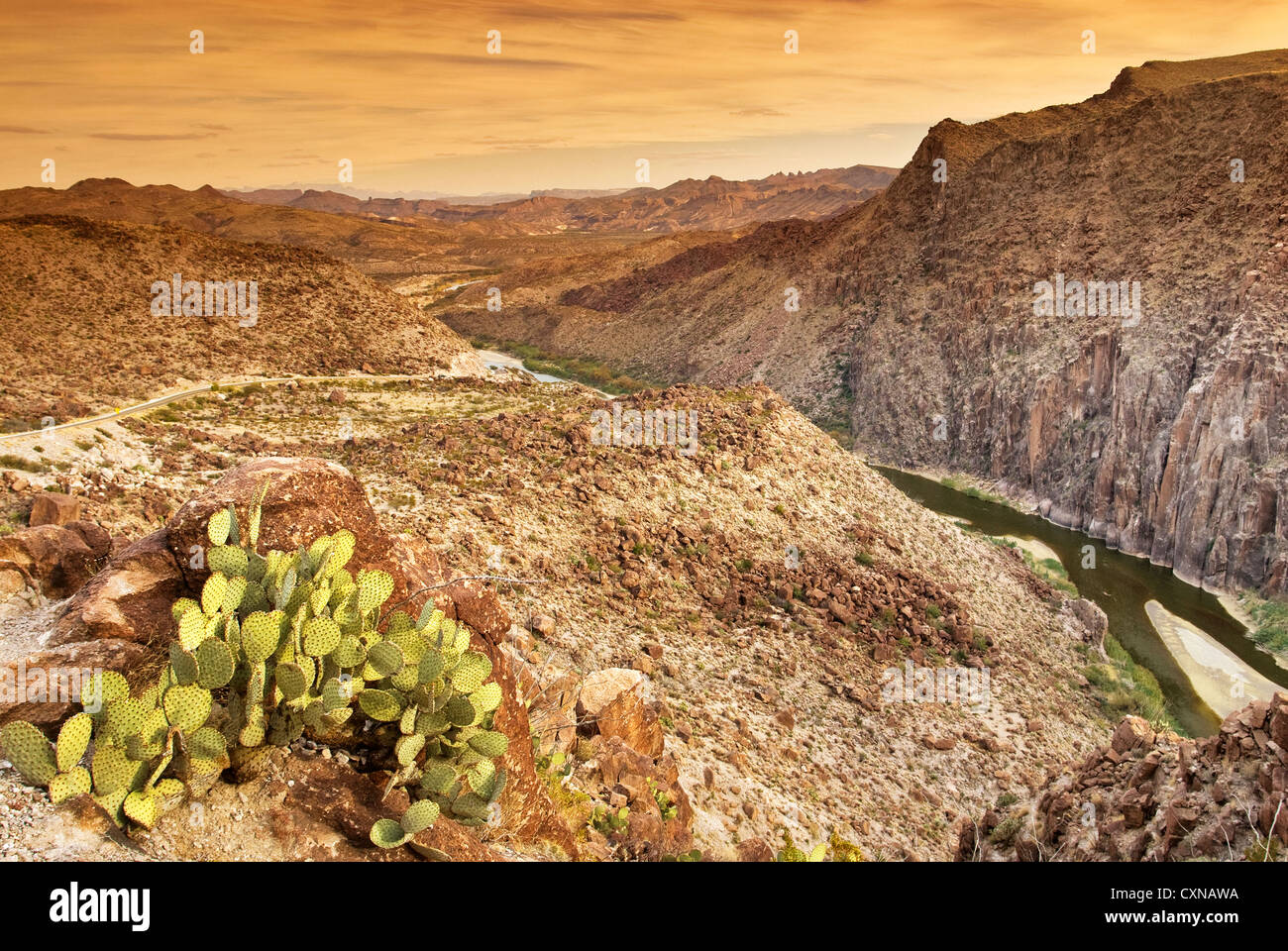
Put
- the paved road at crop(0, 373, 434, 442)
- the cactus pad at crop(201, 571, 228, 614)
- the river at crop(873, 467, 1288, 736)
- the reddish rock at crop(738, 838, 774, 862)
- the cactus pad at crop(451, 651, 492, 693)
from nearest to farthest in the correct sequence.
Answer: the cactus pad at crop(201, 571, 228, 614) < the cactus pad at crop(451, 651, 492, 693) < the reddish rock at crop(738, 838, 774, 862) < the paved road at crop(0, 373, 434, 442) < the river at crop(873, 467, 1288, 736)

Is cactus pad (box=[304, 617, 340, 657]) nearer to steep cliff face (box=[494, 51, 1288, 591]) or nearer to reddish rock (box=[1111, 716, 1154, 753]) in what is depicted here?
reddish rock (box=[1111, 716, 1154, 753])

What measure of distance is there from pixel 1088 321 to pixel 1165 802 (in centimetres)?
4776

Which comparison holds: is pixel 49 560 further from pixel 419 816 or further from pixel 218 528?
pixel 419 816

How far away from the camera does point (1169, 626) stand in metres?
33.7

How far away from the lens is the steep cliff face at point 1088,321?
3978 cm

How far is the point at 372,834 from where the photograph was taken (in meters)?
5.32

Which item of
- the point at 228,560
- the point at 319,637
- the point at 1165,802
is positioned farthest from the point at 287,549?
the point at 1165,802

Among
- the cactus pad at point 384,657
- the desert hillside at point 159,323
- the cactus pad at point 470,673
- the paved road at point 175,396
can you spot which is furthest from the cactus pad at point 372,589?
the desert hillside at point 159,323

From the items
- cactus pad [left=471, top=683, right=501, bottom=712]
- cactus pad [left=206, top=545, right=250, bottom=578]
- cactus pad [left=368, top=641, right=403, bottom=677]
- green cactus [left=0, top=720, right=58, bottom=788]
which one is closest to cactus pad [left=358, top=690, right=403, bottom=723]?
cactus pad [left=368, top=641, right=403, bottom=677]

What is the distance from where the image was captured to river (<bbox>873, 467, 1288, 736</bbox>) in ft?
92.0

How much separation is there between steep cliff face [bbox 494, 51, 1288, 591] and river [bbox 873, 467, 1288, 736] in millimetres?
1819

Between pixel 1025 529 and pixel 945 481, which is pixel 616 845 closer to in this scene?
pixel 1025 529

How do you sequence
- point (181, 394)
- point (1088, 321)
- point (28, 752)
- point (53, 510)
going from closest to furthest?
point (28, 752) → point (53, 510) → point (181, 394) → point (1088, 321)
